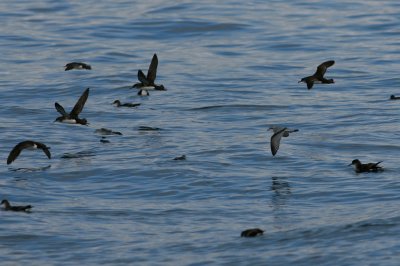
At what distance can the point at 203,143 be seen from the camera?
25.3m

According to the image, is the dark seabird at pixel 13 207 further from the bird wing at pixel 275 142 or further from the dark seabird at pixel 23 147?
the bird wing at pixel 275 142

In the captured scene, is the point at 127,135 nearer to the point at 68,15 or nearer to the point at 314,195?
the point at 314,195

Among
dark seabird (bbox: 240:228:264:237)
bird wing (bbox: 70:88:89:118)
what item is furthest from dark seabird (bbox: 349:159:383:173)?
bird wing (bbox: 70:88:89:118)

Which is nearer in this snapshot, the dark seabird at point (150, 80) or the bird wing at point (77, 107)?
the bird wing at point (77, 107)

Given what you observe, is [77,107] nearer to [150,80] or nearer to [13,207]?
[150,80]

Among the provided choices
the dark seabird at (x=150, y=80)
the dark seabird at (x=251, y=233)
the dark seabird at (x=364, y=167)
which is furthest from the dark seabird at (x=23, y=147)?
the dark seabird at (x=150, y=80)

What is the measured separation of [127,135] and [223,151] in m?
2.85

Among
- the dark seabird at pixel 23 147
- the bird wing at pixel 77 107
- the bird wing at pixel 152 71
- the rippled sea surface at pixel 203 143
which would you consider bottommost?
the rippled sea surface at pixel 203 143

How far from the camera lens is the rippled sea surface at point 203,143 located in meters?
17.6

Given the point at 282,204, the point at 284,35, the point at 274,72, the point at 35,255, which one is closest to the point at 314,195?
the point at 282,204

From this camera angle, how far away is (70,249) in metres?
17.5

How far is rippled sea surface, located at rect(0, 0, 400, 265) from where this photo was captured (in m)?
17.6

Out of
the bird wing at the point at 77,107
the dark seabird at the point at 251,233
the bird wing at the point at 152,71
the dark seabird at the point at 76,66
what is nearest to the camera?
the dark seabird at the point at 251,233

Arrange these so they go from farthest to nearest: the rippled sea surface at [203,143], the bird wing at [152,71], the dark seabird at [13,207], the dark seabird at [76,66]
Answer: the dark seabird at [76,66] → the bird wing at [152,71] → the dark seabird at [13,207] → the rippled sea surface at [203,143]
